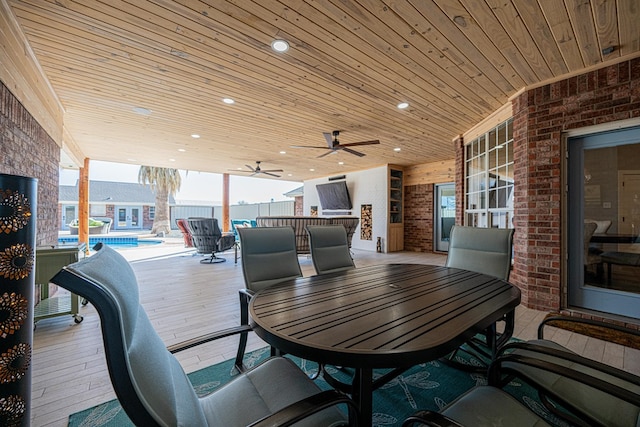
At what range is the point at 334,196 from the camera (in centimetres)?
945

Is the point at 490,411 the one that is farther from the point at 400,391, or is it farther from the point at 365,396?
the point at 400,391

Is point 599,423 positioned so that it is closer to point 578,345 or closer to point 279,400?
point 279,400

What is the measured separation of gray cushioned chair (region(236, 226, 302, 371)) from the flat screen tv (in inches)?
270

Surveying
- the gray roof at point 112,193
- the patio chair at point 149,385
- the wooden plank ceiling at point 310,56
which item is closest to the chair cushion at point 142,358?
the patio chair at point 149,385

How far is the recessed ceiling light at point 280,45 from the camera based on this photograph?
2408mm

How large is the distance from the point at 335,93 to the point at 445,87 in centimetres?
130

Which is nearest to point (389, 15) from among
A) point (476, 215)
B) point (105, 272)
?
point (105, 272)

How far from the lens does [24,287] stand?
3.65 ft

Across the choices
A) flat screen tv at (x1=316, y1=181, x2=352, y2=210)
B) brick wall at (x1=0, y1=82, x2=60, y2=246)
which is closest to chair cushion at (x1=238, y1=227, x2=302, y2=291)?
brick wall at (x1=0, y1=82, x2=60, y2=246)

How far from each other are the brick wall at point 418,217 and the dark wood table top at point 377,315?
605 cm

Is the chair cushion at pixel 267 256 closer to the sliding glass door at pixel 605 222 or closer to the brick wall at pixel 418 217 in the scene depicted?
the sliding glass door at pixel 605 222

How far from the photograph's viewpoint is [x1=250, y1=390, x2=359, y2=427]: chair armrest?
28.9 inches

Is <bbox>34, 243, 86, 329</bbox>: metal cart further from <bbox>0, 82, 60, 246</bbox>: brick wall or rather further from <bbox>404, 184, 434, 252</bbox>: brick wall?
<bbox>404, 184, 434, 252</bbox>: brick wall

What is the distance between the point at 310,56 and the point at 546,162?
2822 millimetres
